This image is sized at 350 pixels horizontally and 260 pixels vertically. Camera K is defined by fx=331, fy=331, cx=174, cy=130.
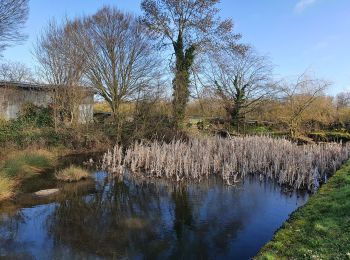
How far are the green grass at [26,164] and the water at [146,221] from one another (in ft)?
6.51

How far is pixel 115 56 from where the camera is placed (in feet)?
66.6

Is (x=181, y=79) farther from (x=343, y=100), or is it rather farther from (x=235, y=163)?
(x=343, y=100)

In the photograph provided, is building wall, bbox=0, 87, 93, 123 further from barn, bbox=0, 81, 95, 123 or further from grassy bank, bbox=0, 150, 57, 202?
grassy bank, bbox=0, 150, 57, 202

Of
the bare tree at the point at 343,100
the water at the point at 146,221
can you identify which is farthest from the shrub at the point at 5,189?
the bare tree at the point at 343,100

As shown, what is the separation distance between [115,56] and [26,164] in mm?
10342

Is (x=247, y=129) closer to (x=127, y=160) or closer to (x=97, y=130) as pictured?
(x=97, y=130)

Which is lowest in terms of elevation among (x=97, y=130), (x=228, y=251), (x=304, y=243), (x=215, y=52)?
(x=228, y=251)

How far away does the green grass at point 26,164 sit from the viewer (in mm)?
10594

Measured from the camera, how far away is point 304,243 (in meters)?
4.79

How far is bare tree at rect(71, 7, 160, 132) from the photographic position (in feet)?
64.7

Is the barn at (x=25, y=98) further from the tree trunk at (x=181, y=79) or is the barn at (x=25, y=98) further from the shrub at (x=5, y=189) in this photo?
the shrub at (x=5, y=189)

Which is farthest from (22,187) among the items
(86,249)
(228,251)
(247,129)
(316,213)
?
(247,129)

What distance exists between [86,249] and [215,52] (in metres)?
18.4

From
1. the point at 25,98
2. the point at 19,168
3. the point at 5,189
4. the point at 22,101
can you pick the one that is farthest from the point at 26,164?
the point at 25,98
